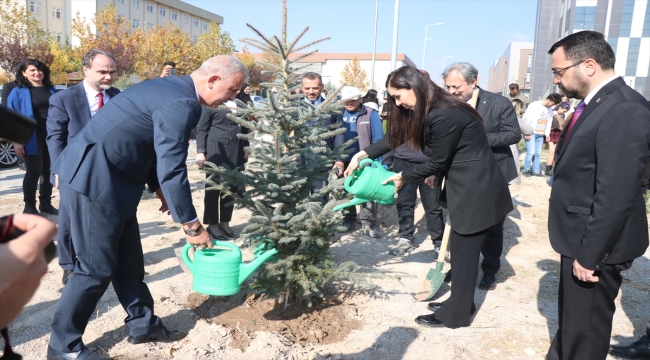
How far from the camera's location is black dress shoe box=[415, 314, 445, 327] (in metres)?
3.55

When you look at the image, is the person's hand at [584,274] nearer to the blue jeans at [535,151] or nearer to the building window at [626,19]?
the blue jeans at [535,151]

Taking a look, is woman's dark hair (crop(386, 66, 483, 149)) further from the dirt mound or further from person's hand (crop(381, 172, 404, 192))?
the dirt mound

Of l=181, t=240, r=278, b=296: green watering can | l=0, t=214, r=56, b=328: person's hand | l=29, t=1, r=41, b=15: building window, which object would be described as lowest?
l=181, t=240, r=278, b=296: green watering can

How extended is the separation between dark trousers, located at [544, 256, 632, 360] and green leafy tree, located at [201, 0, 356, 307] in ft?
4.71

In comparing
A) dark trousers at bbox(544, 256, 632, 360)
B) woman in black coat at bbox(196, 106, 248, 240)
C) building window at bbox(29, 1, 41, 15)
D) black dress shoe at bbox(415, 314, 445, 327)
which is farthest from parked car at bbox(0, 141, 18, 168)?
building window at bbox(29, 1, 41, 15)

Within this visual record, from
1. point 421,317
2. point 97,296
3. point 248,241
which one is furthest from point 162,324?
point 421,317

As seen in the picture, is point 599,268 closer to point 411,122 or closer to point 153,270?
point 411,122

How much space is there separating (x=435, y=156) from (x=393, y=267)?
1.88 metres

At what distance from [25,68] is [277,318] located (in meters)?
4.31

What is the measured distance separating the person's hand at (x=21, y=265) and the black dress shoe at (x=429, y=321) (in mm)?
2990

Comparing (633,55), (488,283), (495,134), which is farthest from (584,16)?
(488,283)

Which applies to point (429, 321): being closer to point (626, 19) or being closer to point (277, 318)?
point (277, 318)

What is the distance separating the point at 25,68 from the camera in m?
5.46

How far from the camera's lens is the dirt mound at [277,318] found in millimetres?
3318
